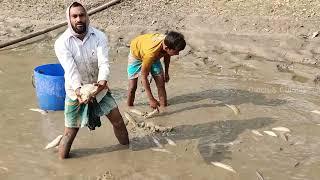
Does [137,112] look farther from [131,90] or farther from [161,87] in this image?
[161,87]

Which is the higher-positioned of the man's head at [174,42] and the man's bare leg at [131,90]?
the man's head at [174,42]

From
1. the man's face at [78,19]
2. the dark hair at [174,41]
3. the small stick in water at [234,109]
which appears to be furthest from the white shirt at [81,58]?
the small stick in water at [234,109]

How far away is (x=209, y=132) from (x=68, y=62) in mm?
2154

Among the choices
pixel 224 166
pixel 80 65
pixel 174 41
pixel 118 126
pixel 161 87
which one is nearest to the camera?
pixel 80 65

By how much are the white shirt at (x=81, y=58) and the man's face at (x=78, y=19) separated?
10cm

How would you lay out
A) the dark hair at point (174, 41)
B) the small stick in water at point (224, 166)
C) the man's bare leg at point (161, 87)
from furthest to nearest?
the man's bare leg at point (161, 87) → the dark hair at point (174, 41) → the small stick in water at point (224, 166)

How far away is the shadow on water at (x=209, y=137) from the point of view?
566 centimetres

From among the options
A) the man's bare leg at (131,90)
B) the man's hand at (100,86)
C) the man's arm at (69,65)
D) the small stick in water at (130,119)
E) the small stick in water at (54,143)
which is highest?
the man's arm at (69,65)

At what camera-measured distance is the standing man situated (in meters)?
4.88

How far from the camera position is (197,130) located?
247 inches

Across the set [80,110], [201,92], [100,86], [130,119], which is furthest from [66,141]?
[201,92]

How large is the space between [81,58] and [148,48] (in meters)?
1.22

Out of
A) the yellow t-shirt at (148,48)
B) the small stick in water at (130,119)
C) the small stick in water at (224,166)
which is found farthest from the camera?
the small stick in water at (130,119)

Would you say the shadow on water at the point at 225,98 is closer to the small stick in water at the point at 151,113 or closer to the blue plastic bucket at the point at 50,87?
the small stick in water at the point at 151,113
